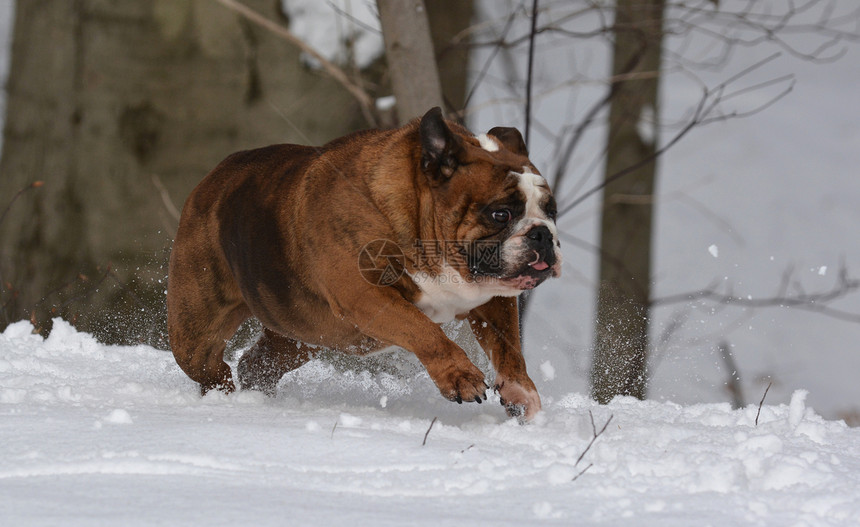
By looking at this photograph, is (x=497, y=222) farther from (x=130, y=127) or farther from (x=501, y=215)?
(x=130, y=127)

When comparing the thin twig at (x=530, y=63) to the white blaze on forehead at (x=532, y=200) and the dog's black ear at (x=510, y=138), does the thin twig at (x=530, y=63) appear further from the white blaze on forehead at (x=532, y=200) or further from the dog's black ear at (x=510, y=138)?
the white blaze on forehead at (x=532, y=200)

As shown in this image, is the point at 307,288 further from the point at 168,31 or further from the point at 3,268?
the point at 3,268

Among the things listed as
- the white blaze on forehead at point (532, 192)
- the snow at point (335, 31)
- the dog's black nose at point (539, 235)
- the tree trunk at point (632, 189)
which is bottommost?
the tree trunk at point (632, 189)

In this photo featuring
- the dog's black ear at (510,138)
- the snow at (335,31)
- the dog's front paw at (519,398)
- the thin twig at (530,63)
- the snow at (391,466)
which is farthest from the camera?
the snow at (335,31)

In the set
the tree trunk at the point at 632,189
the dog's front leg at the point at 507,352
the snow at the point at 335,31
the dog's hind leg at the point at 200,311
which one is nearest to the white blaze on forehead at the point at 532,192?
the dog's front leg at the point at 507,352

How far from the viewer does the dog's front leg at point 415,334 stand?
3.36m

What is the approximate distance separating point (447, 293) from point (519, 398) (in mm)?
528

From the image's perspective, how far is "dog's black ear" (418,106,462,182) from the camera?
3594 mm

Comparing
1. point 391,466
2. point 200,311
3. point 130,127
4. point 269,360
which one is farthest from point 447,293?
point 130,127

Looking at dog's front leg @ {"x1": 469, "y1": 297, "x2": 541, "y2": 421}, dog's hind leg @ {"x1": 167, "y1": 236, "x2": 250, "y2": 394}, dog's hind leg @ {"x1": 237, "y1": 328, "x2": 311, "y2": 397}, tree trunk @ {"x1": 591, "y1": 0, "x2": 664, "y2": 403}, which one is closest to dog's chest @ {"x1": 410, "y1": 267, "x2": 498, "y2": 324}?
dog's front leg @ {"x1": 469, "y1": 297, "x2": 541, "y2": 421}

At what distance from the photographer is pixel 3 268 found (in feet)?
23.6

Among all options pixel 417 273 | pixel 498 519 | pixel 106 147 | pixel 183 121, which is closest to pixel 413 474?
pixel 498 519

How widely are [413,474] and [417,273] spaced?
1.20 meters

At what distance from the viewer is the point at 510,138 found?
13.5ft
